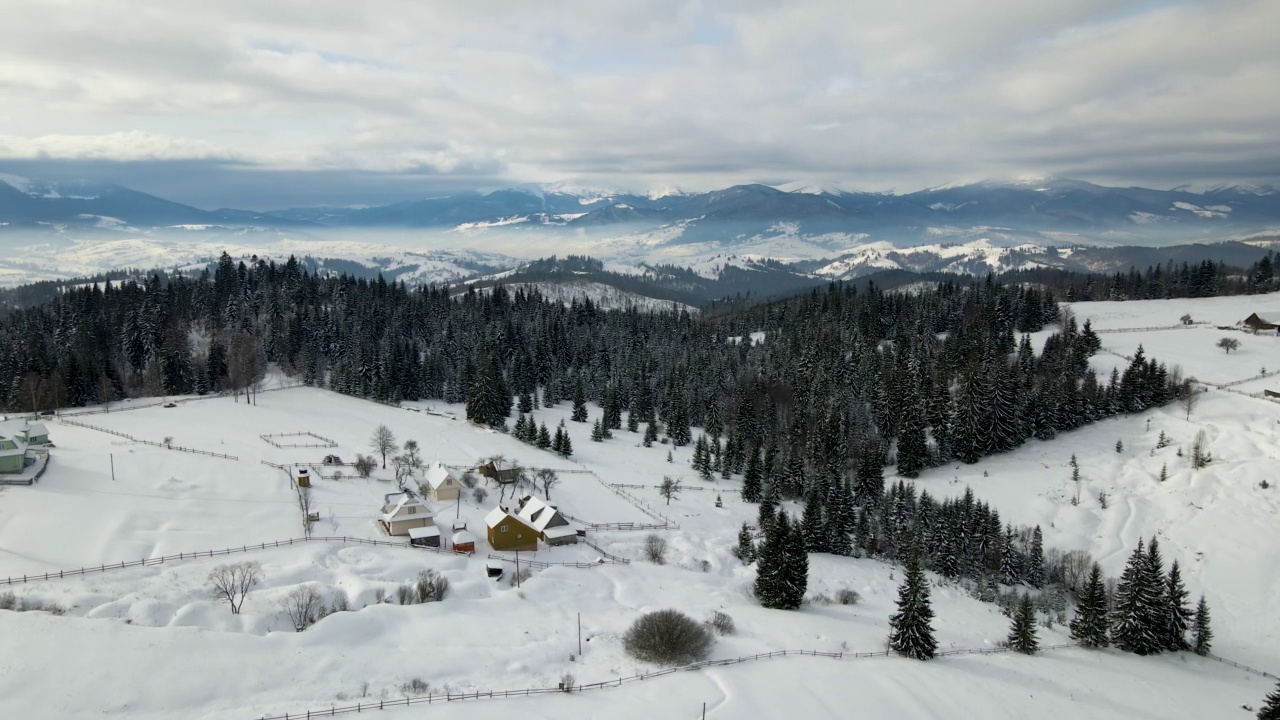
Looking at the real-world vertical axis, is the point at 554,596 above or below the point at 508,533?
above

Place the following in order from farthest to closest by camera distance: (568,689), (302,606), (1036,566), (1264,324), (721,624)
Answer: (1264,324)
(1036,566)
(721,624)
(302,606)
(568,689)

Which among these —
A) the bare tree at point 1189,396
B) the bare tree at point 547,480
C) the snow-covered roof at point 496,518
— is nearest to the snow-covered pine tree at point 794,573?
the snow-covered roof at point 496,518

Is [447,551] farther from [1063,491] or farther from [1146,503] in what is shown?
[1146,503]

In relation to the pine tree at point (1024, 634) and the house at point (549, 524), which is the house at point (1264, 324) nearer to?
the pine tree at point (1024, 634)

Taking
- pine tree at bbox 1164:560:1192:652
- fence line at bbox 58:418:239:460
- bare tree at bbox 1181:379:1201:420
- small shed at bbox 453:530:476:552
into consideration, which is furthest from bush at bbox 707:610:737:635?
bare tree at bbox 1181:379:1201:420

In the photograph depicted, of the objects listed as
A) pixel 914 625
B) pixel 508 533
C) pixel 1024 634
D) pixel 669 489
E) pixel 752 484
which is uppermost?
pixel 914 625

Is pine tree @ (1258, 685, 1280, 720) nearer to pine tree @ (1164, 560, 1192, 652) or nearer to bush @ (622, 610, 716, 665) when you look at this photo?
pine tree @ (1164, 560, 1192, 652)

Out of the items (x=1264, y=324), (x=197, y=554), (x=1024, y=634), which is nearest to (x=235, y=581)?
(x=197, y=554)

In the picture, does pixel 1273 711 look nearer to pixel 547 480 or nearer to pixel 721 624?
Answer: pixel 721 624
